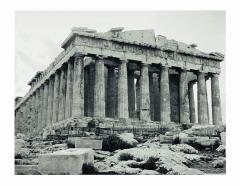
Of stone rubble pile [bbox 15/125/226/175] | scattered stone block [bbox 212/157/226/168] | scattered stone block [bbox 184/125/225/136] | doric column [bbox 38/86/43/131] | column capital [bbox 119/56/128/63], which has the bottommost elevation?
scattered stone block [bbox 212/157/226/168]

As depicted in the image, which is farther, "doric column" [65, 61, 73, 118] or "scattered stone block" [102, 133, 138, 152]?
"doric column" [65, 61, 73, 118]

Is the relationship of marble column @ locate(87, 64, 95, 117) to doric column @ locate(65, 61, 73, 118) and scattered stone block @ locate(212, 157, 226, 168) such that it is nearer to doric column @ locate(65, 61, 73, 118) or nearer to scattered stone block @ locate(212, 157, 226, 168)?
doric column @ locate(65, 61, 73, 118)

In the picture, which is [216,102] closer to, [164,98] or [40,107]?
[164,98]

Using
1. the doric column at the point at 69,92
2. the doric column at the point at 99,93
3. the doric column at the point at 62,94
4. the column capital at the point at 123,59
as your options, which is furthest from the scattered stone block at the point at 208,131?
the doric column at the point at 62,94

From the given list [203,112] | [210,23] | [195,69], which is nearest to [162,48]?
[195,69]

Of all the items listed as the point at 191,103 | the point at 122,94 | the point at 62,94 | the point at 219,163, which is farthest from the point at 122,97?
the point at 219,163

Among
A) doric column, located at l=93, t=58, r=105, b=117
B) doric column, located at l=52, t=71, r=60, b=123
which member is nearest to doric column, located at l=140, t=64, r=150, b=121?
doric column, located at l=93, t=58, r=105, b=117
